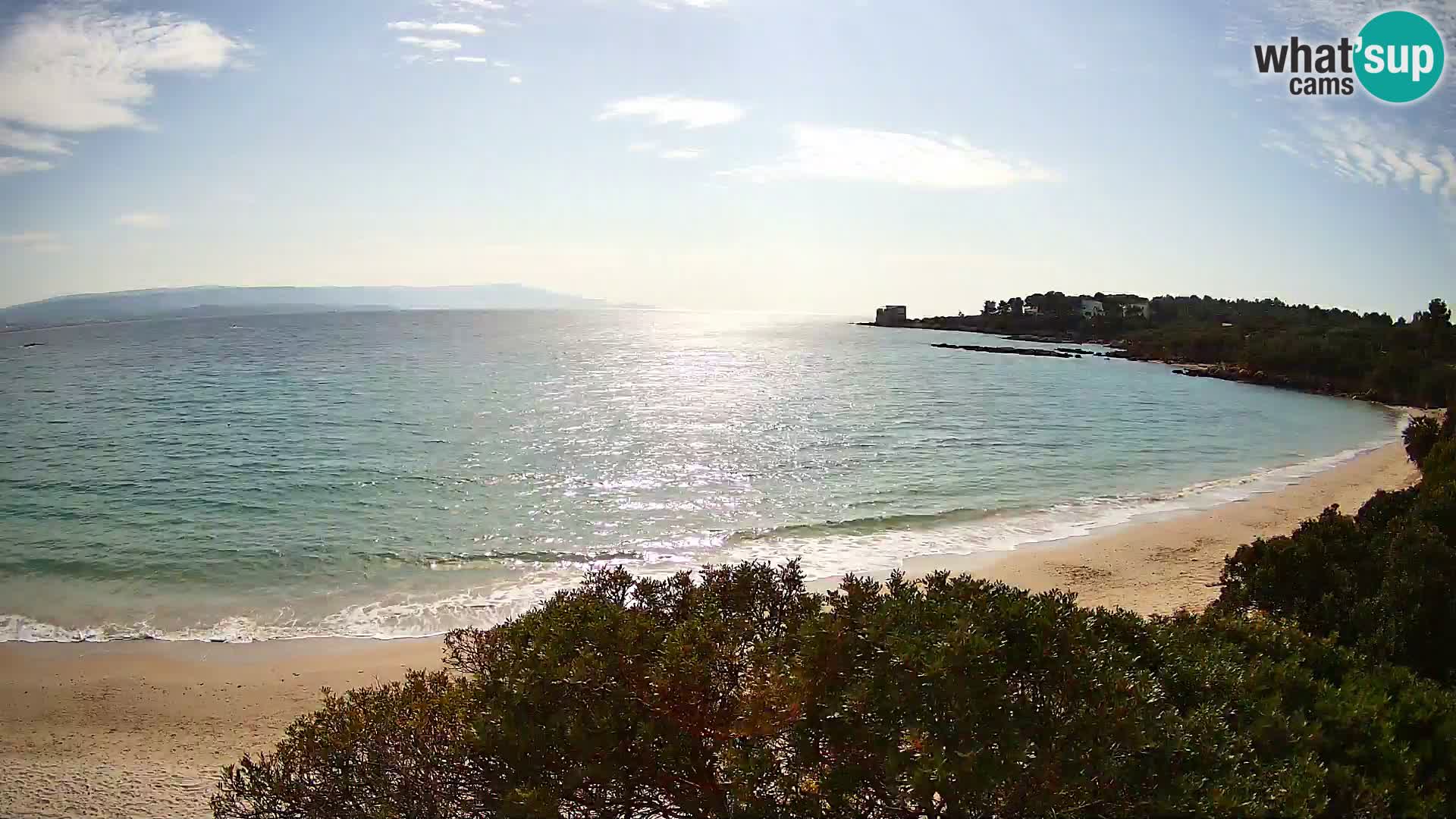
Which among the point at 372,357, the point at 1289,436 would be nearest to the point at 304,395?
the point at 372,357

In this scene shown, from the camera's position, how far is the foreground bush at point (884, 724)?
3.73 m

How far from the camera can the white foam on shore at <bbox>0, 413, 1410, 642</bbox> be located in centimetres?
1216

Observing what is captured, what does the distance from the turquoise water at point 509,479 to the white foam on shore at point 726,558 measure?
0.08 m

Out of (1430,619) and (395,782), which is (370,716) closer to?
(395,782)

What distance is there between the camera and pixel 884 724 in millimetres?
3980

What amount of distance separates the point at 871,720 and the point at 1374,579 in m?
7.91

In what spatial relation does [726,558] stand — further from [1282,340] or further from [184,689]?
[1282,340]

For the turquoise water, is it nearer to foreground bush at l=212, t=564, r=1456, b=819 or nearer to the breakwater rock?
foreground bush at l=212, t=564, r=1456, b=819

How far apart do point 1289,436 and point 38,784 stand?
40.4 m

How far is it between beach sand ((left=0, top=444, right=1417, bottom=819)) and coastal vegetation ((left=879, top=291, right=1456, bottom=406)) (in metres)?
26.7

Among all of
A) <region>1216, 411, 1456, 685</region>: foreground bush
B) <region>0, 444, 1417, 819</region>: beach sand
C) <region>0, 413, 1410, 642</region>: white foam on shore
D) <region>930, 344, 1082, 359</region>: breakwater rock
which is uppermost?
<region>930, 344, 1082, 359</region>: breakwater rock

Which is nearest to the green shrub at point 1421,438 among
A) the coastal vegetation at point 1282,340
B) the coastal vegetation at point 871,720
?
the coastal vegetation at point 1282,340

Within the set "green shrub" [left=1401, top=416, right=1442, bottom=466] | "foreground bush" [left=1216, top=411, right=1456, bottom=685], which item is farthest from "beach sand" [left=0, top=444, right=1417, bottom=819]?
"green shrub" [left=1401, top=416, right=1442, bottom=466]

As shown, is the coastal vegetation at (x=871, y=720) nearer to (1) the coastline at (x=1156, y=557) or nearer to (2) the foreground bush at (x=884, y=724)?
(2) the foreground bush at (x=884, y=724)
